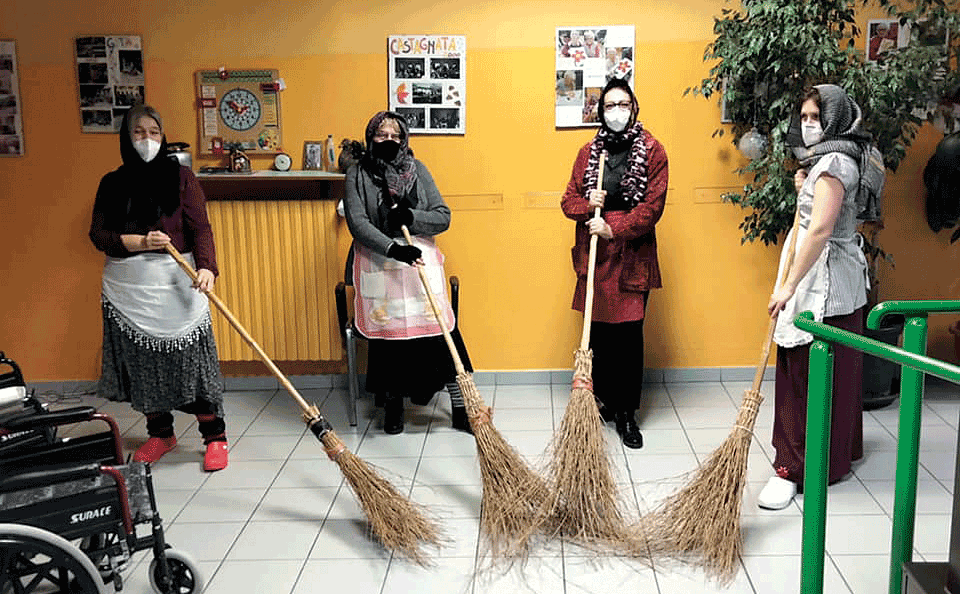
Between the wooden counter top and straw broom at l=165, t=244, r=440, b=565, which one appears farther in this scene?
the wooden counter top

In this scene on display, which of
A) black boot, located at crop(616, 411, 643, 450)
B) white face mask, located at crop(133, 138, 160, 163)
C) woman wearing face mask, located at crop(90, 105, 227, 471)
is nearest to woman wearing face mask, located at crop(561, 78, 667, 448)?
black boot, located at crop(616, 411, 643, 450)

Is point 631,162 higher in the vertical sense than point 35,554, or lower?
higher

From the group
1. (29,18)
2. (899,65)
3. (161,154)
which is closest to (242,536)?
(161,154)

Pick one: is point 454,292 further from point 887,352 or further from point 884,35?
point 887,352

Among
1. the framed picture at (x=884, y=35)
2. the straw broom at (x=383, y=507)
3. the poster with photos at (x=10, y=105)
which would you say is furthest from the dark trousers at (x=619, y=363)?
the poster with photos at (x=10, y=105)

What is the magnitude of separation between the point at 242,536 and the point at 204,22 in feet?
8.94

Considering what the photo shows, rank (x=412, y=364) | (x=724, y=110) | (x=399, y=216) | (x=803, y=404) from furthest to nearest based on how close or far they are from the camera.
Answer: (x=724, y=110) < (x=412, y=364) < (x=399, y=216) < (x=803, y=404)

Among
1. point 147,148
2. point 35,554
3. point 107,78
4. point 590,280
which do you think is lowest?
point 35,554

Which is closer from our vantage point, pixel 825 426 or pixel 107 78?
pixel 825 426

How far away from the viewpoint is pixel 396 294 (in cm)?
412

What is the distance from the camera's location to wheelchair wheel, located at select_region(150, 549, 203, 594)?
9.19 ft

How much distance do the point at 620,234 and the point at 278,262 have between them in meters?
1.88

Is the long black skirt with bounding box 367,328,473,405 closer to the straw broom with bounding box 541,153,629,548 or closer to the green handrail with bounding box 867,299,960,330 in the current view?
the straw broom with bounding box 541,153,629,548

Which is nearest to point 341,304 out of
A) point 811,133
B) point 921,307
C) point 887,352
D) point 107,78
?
point 107,78
